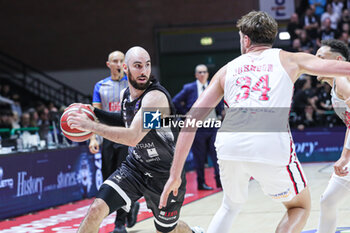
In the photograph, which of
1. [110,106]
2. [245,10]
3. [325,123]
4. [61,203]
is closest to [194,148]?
[61,203]

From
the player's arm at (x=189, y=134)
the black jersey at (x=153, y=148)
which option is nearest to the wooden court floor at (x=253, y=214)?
the black jersey at (x=153, y=148)

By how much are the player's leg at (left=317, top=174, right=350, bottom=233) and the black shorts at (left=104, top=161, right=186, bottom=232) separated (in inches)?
44.7

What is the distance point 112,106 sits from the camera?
6434 millimetres

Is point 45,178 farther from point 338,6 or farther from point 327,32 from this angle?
point 338,6

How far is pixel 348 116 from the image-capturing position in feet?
14.0

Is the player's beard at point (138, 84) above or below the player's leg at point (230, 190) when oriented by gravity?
above

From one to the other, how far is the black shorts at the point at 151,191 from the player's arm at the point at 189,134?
1293 millimetres

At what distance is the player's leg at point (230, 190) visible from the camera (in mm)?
3250

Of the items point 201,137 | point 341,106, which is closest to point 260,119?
point 341,106

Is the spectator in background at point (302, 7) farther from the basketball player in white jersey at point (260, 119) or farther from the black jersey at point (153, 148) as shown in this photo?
the basketball player in white jersey at point (260, 119)

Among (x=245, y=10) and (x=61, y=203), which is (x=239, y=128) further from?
(x=245, y=10)

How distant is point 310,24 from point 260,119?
42.4 ft

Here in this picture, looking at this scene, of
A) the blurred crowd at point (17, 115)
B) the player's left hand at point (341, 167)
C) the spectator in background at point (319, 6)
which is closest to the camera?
the player's left hand at point (341, 167)

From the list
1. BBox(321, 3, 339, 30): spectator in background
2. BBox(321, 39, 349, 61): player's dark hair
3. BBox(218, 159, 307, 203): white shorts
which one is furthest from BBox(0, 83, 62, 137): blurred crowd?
BBox(321, 3, 339, 30): spectator in background
